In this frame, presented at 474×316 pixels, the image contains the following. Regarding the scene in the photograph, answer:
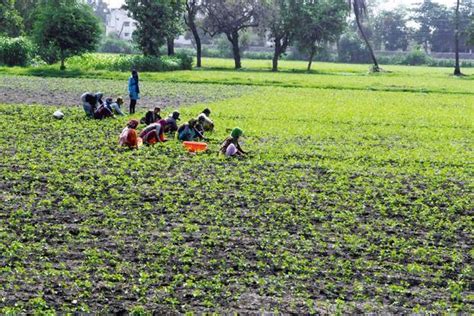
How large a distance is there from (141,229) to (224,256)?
1.92m

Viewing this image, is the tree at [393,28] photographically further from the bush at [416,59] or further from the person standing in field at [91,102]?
the person standing in field at [91,102]

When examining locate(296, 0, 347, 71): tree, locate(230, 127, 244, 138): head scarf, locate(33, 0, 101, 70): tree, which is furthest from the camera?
locate(296, 0, 347, 71): tree

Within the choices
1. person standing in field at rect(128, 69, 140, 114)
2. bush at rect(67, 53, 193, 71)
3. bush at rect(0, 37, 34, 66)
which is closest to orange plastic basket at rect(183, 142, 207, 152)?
person standing in field at rect(128, 69, 140, 114)

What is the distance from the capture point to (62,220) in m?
11.8

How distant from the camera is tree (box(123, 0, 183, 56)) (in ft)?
207

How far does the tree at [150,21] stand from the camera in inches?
2489

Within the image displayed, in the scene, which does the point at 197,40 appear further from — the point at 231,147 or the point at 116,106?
the point at 231,147

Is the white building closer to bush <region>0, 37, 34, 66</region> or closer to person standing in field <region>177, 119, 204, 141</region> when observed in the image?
bush <region>0, 37, 34, 66</region>

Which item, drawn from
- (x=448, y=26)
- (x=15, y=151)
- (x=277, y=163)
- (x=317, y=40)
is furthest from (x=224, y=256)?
(x=448, y=26)

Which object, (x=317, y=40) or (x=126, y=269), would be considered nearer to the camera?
(x=126, y=269)

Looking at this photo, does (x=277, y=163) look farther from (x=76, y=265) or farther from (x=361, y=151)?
(x=76, y=265)

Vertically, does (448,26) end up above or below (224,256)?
above

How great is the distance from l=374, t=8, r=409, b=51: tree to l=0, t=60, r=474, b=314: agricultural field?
112482mm

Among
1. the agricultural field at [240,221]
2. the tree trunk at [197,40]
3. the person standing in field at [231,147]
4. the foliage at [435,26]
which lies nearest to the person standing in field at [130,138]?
the agricultural field at [240,221]
